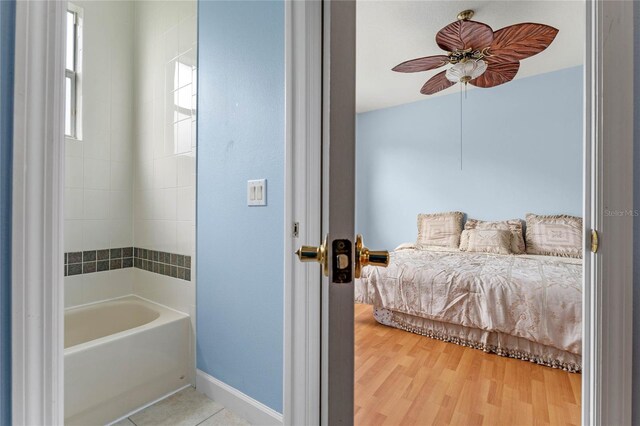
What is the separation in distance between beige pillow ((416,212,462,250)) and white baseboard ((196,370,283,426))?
2.98m

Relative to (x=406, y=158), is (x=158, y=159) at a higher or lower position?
lower

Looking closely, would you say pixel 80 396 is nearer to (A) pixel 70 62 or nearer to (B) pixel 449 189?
(A) pixel 70 62

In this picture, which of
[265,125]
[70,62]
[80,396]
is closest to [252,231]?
[265,125]

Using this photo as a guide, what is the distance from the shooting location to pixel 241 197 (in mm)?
1377

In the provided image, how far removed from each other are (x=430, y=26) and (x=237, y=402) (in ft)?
9.82

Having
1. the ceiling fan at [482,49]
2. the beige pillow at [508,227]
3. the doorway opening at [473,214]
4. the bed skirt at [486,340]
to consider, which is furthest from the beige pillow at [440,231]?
the ceiling fan at [482,49]

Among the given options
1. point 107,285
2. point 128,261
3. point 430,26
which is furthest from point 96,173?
point 430,26

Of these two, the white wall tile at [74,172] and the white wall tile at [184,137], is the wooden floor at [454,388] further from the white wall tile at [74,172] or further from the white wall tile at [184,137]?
the white wall tile at [74,172]

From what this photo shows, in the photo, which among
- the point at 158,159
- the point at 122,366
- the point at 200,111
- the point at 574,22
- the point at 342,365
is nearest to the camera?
the point at 342,365

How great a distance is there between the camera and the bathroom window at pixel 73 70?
6.42ft

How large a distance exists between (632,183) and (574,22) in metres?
2.60

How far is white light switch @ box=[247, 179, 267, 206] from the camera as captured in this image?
1.27m

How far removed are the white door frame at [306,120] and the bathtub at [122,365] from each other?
86cm

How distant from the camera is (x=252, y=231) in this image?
4.35ft
